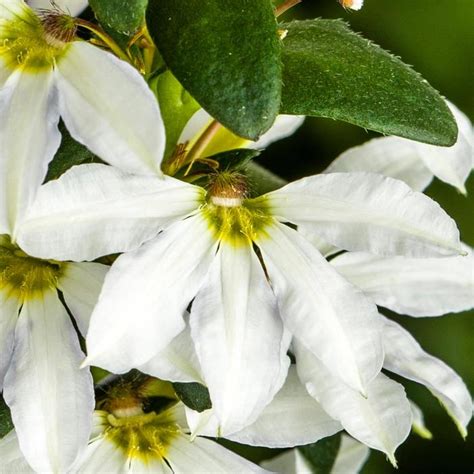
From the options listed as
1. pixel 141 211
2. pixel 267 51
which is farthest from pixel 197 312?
pixel 267 51

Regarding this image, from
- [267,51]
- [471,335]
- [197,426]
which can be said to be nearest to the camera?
[267,51]

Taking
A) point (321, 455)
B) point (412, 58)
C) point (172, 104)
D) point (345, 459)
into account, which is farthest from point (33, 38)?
point (412, 58)

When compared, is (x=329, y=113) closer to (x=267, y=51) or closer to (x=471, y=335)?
(x=267, y=51)

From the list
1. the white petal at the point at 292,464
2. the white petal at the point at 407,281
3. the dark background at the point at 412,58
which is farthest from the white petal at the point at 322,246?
the dark background at the point at 412,58

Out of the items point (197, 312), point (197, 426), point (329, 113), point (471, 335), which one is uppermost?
point (329, 113)

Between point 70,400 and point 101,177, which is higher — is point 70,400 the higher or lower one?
the lower one

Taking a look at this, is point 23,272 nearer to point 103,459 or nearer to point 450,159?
point 103,459
